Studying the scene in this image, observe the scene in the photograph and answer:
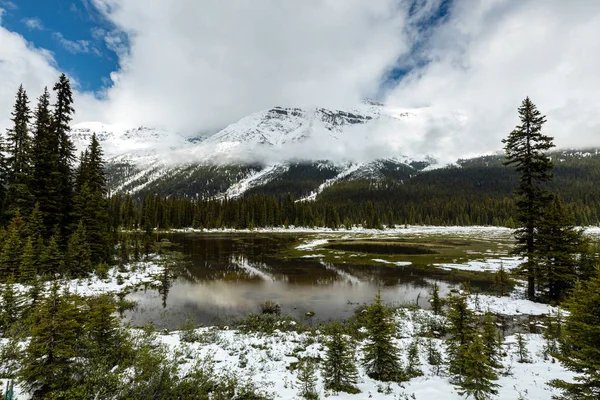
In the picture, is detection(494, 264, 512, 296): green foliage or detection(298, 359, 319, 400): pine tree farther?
detection(494, 264, 512, 296): green foliage

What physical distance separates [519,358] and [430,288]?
16227 millimetres

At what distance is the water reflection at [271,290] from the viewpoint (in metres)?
20.5

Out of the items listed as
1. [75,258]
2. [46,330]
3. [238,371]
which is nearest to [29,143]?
[75,258]

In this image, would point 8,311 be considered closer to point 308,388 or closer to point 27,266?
point 27,266

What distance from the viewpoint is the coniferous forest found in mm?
8266

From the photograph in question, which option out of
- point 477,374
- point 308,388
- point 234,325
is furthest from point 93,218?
point 477,374

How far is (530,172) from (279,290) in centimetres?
2365

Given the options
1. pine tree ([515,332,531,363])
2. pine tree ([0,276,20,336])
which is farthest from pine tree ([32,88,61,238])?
pine tree ([515,332,531,363])

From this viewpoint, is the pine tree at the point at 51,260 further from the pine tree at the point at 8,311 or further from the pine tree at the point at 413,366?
the pine tree at the point at 413,366

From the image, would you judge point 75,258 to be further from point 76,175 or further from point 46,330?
point 46,330

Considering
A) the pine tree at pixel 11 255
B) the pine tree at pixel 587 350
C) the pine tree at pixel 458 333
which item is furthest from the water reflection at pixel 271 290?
the pine tree at pixel 587 350

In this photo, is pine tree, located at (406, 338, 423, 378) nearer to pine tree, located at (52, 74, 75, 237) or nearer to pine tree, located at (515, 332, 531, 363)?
pine tree, located at (515, 332, 531, 363)

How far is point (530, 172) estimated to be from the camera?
2291 cm

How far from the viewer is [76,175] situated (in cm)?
3806
